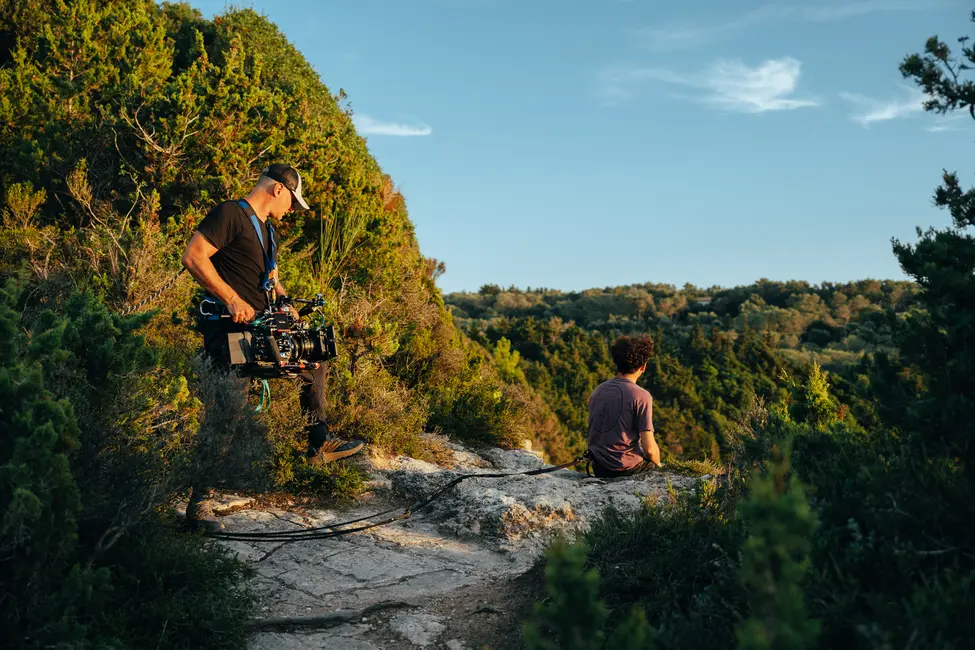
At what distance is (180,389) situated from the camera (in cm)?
412

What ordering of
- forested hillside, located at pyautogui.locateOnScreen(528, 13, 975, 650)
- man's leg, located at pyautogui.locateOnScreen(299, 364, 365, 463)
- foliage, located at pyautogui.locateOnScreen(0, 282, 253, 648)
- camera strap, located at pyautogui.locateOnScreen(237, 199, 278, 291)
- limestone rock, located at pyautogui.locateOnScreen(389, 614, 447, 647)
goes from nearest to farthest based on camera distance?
forested hillside, located at pyautogui.locateOnScreen(528, 13, 975, 650), foliage, located at pyautogui.locateOnScreen(0, 282, 253, 648), limestone rock, located at pyautogui.locateOnScreen(389, 614, 447, 647), camera strap, located at pyautogui.locateOnScreen(237, 199, 278, 291), man's leg, located at pyautogui.locateOnScreen(299, 364, 365, 463)

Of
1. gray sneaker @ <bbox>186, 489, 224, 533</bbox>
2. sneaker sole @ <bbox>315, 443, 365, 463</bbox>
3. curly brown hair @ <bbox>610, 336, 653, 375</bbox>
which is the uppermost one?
curly brown hair @ <bbox>610, 336, 653, 375</bbox>

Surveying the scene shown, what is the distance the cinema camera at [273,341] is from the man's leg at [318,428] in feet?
1.05

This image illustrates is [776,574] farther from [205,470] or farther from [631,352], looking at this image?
Result: [631,352]

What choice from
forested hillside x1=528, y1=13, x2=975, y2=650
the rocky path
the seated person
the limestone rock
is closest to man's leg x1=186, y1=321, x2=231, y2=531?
the rocky path

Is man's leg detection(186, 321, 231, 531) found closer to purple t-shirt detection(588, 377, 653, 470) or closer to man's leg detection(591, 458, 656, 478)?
purple t-shirt detection(588, 377, 653, 470)

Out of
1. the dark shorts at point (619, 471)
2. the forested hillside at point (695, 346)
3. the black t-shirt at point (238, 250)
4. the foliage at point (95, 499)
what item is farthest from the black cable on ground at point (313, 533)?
the forested hillside at point (695, 346)

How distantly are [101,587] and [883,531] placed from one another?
267 cm

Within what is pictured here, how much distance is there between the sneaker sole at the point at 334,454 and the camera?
19.1 ft

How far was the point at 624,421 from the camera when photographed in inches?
235

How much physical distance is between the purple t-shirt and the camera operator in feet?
7.52

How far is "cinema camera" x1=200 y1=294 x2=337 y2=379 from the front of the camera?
4.80m

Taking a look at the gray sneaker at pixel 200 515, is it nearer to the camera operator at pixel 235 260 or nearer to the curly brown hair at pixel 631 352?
the camera operator at pixel 235 260

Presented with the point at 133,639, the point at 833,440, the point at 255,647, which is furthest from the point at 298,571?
the point at 833,440
